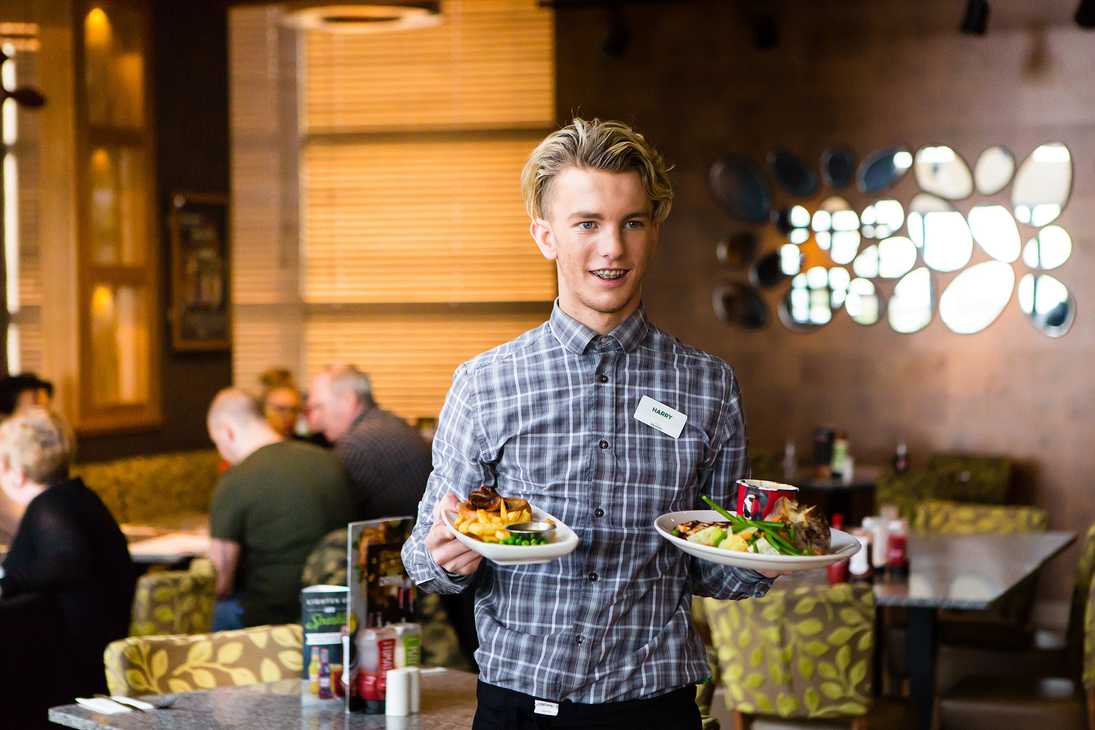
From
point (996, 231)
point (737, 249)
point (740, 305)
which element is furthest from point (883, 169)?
point (740, 305)

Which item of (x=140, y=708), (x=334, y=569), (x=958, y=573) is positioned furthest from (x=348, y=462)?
(x=140, y=708)

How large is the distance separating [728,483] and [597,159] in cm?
49

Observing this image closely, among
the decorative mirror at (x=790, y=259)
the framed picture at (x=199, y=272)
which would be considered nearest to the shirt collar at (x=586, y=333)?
the framed picture at (x=199, y=272)

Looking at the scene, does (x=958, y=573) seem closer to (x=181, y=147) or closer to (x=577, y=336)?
(x=577, y=336)

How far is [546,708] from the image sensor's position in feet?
5.91

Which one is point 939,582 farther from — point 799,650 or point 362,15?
point 362,15

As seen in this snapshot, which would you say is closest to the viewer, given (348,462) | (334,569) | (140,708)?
(140,708)

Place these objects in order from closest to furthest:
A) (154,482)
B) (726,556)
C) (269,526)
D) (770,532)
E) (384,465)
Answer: (726,556) → (770,532) → (269,526) → (384,465) → (154,482)

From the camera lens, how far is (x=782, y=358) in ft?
30.3

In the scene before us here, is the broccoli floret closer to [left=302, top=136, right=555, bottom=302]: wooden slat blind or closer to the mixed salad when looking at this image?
the mixed salad

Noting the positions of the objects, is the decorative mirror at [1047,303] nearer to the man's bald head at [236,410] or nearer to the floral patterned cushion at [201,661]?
the man's bald head at [236,410]

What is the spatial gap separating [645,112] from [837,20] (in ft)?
4.52

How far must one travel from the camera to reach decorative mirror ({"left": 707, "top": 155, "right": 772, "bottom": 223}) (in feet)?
30.3

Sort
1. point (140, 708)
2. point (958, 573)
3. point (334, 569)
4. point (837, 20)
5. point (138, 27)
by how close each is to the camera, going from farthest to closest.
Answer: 1. point (837, 20)
2. point (138, 27)
3. point (958, 573)
4. point (334, 569)
5. point (140, 708)
